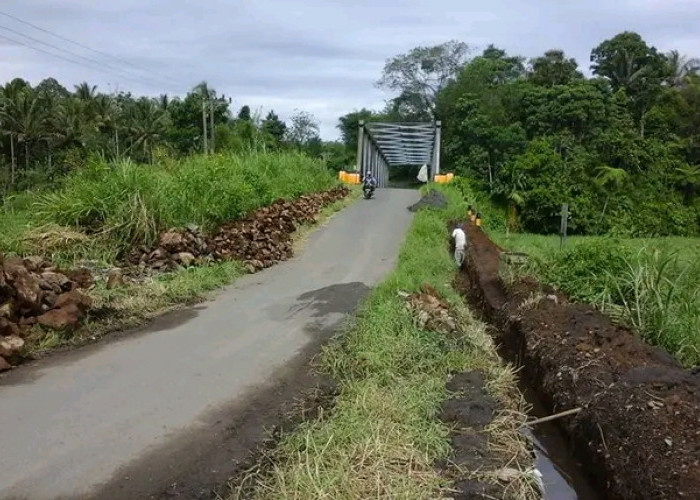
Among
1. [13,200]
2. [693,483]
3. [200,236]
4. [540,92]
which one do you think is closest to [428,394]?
[693,483]

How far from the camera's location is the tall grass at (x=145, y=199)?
10609mm

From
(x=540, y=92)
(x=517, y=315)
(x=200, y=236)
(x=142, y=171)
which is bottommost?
(x=517, y=315)

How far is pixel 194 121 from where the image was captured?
43.5 meters

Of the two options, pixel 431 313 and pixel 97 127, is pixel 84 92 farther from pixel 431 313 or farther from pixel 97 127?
pixel 431 313

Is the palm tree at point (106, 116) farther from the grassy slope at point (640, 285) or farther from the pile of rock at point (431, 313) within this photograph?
the pile of rock at point (431, 313)

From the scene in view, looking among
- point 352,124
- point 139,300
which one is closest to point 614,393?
point 139,300

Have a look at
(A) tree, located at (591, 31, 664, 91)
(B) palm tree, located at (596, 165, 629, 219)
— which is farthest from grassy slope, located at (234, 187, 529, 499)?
(A) tree, located at (591, 31, 664, 91)

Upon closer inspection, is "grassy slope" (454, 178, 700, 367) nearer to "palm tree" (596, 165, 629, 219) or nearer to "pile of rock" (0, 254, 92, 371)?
"pile of rock" (0, 254, 92, 371)

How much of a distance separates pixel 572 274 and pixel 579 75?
38721 mm

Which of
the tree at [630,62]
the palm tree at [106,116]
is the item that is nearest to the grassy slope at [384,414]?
the palm tree at [106,116]

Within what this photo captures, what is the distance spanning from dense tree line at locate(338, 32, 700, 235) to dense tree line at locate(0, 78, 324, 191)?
943 cm

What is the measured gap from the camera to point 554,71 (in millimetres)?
44406

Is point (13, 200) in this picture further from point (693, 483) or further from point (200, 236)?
point (693, 483)

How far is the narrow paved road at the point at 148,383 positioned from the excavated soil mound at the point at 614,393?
8.20ft
